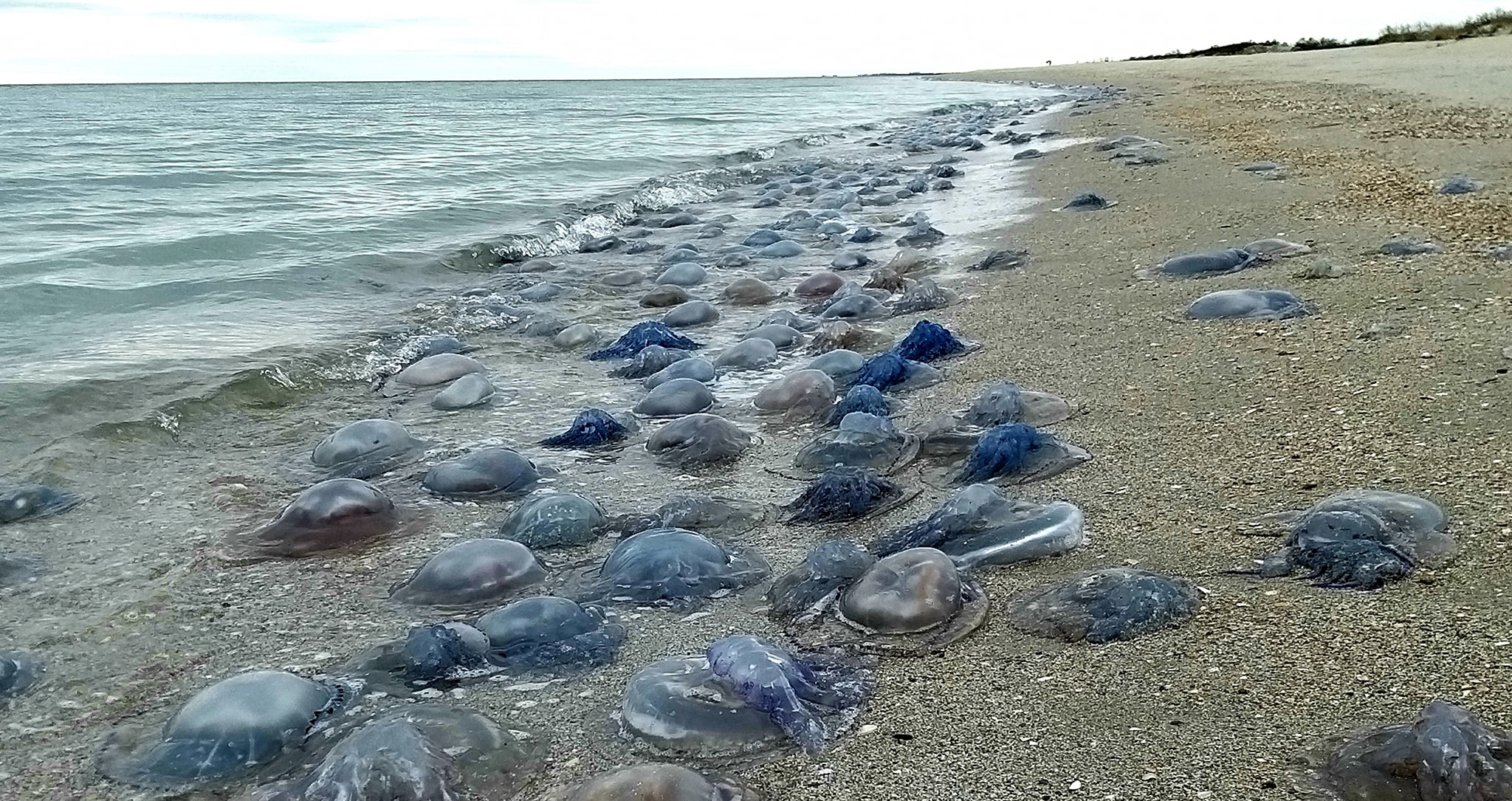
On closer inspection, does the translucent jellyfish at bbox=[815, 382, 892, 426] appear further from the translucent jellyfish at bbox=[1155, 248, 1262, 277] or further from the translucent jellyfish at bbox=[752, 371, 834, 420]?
the translucent jellyfish at bbox=[1155, 248, 1262, 277]

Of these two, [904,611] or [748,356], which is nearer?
[904,611]

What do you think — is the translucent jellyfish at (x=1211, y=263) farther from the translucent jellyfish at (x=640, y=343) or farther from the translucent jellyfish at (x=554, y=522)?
the translucent jellyfish at (x=554, y=522)

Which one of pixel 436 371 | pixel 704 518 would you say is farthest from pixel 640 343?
pixel 704 518

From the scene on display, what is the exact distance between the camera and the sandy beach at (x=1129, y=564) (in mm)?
1493

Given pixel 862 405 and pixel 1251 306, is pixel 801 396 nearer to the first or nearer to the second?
pixel 862 405

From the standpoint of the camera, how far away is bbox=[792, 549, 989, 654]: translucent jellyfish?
6.06 ft

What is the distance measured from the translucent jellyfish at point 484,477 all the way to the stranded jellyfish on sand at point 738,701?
3.80 feet

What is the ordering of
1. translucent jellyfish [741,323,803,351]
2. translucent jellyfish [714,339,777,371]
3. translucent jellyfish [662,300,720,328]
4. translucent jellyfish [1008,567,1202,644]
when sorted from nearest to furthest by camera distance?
1. translucent jellyfish [1008,567,1202,644]
2. translucent jellyfish [714,339,777,371]
3. translucent jellyfish [741,323,803,351]
4. translucent jellyfish [662,300,720,328]

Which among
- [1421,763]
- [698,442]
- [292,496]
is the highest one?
[1421,763]

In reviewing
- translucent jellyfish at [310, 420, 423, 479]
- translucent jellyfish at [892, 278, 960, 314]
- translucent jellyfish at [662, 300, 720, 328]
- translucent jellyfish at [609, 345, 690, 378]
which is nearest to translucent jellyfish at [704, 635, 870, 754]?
translucent jellyfish at [310, 420, 423, 479]

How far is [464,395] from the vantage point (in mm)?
3668

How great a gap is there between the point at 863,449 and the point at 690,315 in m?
2.05

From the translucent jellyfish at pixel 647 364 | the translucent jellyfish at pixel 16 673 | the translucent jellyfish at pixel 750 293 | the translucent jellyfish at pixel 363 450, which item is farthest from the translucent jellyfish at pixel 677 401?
the translucent jellyfish at pixel 16 673

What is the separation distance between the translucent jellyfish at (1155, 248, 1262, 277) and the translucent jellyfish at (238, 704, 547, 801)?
3357mm
